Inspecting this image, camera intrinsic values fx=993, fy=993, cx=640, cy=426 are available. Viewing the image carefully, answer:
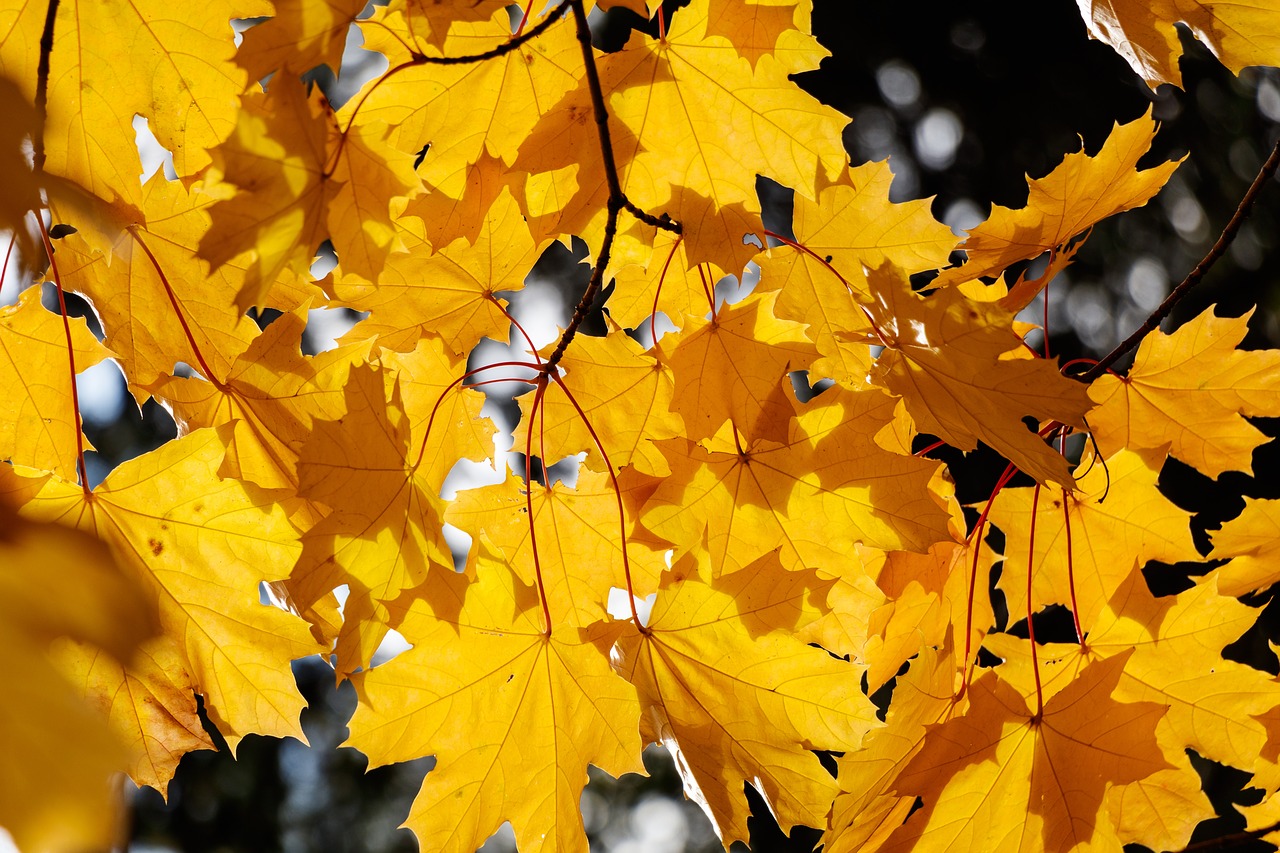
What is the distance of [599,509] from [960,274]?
1.62 feet

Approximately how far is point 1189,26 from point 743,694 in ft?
2.68

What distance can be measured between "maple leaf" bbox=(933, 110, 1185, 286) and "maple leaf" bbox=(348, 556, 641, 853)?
0.58 m

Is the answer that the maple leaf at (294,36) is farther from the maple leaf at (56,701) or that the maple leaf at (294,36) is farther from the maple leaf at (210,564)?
the maple leaf at (56,701)

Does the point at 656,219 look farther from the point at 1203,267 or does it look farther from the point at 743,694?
the point at 1203,267

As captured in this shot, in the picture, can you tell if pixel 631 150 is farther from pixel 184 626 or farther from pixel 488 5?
pixel 184 626

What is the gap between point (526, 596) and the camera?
3.40ft

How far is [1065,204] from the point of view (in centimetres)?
113

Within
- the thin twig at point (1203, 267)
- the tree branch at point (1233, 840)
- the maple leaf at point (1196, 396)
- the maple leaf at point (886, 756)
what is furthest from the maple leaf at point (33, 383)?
the tree branch at point (1233, 840)

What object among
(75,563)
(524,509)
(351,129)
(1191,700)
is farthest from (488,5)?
(1191,700)

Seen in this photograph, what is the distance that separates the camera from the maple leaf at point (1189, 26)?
3.29 feet

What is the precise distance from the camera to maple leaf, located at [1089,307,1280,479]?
1.26 meters

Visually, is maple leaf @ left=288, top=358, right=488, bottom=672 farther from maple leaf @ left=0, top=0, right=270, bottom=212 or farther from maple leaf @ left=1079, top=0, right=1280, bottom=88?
maple leaf @ left=1079, top=0, right=1280, bottom=88

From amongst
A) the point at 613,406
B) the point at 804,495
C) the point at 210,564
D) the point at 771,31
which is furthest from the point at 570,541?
the point at 771,31

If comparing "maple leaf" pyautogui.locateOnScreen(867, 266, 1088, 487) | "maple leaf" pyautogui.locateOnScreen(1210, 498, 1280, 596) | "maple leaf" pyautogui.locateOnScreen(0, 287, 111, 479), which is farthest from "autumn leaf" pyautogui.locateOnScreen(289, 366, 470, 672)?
"maple leaf" pyautogui.locateOnScreen(1210, 498, 1280, 596)
